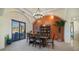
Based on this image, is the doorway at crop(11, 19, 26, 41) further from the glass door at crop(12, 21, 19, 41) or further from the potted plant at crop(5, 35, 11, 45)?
the potted plant at crop(5, 35, 11, 45)

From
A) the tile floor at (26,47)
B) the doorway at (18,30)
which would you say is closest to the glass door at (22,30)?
the doorway at (18,30)

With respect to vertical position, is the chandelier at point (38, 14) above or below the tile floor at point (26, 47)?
above

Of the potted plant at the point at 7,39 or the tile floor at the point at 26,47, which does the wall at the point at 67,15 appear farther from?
the potted plant at the point at 7,39

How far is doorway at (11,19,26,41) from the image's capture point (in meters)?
3.54

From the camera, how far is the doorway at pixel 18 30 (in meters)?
3.54

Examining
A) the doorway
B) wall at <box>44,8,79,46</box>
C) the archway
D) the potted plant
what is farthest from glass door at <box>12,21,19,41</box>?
wall at <box>44,8,79,46</box>

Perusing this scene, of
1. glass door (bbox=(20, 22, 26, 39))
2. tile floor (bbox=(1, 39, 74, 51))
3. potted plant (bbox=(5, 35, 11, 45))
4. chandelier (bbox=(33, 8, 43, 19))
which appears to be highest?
chandelier (bbox=(33, 8, 43, 19))

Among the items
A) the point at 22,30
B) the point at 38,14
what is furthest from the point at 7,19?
the point at 38,14

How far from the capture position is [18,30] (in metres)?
3.58

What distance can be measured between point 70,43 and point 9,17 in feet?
4.89

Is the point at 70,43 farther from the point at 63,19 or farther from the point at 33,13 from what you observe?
the point at 33,13

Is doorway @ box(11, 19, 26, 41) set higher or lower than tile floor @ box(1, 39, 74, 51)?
higher

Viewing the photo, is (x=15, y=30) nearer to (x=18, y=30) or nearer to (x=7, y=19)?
(x=18, y=30)
